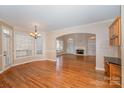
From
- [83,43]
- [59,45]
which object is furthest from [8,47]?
[83,43]

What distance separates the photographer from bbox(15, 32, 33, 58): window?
264 inches

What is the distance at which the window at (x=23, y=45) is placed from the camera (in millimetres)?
6703

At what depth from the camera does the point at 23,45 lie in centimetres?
728

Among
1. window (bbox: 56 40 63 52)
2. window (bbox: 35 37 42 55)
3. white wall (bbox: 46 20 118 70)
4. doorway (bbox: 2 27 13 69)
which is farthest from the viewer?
window (bbox: 56 40 63 52)

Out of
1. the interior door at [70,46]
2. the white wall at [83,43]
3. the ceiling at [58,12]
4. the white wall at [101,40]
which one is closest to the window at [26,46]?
the ceiling at [58,12]

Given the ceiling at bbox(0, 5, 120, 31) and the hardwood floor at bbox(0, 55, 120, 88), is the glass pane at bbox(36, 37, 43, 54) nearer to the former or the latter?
the hardwood floor at bbox(0, 55, 120, 88)

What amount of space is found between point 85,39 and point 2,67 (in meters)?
10.7

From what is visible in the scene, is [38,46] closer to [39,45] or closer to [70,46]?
[39,45]

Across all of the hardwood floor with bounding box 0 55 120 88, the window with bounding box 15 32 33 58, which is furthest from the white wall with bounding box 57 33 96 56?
the hardwood floor with bounding box 0 55 120 88
